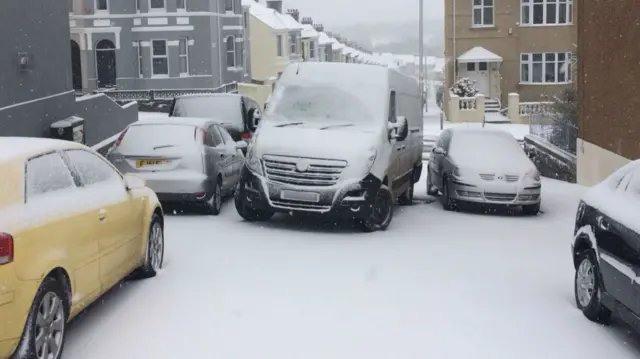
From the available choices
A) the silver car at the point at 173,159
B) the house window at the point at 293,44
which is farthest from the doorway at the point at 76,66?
the silver car at the point at 173,159

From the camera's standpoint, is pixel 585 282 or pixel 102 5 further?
pixel 102 5

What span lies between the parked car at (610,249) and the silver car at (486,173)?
6799 millimetres

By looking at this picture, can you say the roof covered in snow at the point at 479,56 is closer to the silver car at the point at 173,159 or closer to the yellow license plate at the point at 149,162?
the silver car at the point at 173,159

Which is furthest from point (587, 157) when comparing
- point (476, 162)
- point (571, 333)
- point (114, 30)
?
point (114, 30)

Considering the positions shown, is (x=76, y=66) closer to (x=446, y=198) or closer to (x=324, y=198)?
(x=446, y=198)

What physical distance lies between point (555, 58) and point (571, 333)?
3990cm

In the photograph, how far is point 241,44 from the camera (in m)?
50.6

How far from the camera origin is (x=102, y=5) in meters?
44.5

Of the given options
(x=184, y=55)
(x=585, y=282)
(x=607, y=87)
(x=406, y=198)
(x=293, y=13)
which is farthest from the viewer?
(x=293, y=13)

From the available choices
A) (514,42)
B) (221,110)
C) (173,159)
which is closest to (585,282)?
(173,159)

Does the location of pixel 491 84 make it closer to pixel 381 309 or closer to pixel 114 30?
pixel 114 30

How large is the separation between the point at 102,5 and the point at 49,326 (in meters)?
41.2

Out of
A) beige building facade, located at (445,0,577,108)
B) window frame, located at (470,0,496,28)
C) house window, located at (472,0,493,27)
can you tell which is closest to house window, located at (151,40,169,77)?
beige building facade, located at (445,0,577,108)

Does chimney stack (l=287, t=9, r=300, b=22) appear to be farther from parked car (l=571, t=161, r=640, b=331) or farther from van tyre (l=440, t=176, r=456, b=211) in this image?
parked car (l=571, t=161, r=640, b=331)
